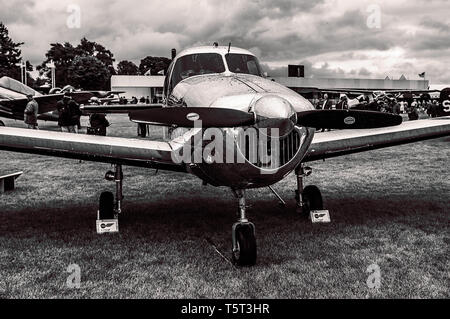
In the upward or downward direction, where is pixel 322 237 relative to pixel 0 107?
downward

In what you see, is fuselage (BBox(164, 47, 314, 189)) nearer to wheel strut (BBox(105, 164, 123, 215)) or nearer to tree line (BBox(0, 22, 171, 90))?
wheel strut (BBox(105, 164, 123, 215))

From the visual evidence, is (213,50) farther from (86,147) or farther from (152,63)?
(152,63)


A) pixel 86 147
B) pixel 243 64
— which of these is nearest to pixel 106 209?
pixel 86 147

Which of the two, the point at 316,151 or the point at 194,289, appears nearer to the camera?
the point at 194,289

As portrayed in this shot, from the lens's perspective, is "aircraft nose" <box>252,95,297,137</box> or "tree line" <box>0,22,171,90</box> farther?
"tree line" <box>0,22,171,90</box>

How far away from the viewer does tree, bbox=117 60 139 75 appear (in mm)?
145625

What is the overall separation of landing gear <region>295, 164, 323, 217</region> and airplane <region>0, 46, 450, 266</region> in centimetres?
2

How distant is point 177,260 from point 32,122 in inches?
725

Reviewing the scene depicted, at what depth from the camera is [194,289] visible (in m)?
4.54

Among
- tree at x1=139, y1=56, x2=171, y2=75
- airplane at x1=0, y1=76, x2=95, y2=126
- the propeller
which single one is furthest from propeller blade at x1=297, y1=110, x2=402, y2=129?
tree at x1=139, y1=56, x2=171, y2=75

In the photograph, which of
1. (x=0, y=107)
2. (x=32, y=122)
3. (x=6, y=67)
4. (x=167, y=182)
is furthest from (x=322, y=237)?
(x=6, y=67)

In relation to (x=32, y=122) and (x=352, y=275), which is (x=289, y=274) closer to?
(x=352, y=275)

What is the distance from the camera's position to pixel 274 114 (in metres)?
4.42
